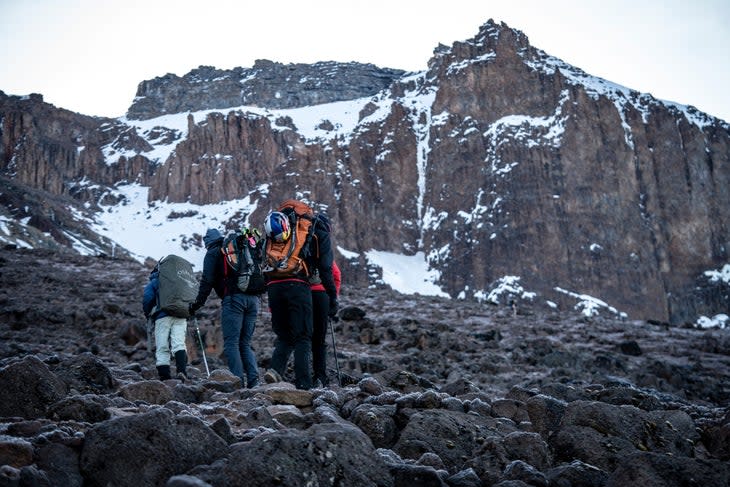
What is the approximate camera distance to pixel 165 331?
859cm

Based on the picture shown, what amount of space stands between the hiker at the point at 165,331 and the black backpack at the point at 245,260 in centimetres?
109

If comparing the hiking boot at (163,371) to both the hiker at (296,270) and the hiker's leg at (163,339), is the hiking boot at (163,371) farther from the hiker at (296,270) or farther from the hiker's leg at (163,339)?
the hiker at (296,270)

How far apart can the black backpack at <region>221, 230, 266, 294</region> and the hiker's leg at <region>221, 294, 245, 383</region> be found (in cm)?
19

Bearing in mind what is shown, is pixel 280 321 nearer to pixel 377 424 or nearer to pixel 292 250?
pixel 292 250

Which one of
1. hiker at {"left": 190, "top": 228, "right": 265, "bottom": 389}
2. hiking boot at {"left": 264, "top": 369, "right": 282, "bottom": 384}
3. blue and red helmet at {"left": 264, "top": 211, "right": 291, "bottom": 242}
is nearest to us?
blue and red helmet at {"left": 264, "top": 211, "right": 291, "bottom": 242}

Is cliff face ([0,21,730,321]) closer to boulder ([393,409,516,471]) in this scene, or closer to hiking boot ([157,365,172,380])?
hiking boot ([157,365,172,380])

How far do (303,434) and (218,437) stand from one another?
0.43 meters

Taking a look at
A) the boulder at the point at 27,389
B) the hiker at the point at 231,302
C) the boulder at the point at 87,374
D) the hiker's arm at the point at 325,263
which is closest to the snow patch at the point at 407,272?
the hiker at the point at 231,302

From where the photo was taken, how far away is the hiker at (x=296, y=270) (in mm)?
6727

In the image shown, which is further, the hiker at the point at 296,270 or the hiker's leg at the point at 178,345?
the hiker's leg at the point at 178,345

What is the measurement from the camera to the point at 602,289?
306 feet

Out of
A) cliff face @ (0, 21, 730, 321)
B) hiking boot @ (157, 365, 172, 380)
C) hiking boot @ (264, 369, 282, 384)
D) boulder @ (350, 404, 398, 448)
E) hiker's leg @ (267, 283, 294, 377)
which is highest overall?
cliff face @ (0, 21, 730, 321)

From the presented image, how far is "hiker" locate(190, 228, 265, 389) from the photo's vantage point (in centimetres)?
800

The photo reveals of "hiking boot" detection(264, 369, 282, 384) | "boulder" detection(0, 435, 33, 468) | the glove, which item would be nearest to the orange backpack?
the glove
